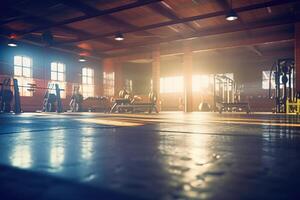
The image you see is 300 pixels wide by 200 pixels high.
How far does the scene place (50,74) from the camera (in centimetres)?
1341

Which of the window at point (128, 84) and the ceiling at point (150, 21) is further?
the window at point (128, 84)

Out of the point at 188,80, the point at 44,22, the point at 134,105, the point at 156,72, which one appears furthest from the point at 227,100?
the point at 44,22

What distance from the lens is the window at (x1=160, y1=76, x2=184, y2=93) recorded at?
18248 mm

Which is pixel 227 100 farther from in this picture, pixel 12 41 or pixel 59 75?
pixel 12 41

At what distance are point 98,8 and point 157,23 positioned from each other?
2394 millimetres

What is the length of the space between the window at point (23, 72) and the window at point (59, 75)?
129 centimetres

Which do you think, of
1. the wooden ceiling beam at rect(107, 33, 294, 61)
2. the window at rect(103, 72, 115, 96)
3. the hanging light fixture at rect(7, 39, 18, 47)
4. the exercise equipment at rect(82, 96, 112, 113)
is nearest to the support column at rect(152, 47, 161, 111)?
the wooden ceiling beam at rect(107, 33, 294, 61)

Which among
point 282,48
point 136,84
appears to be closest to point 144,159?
point 282,48

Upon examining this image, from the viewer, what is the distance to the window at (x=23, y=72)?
1195 cm

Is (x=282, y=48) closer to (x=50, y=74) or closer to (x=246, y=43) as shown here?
(x=246, y=43)

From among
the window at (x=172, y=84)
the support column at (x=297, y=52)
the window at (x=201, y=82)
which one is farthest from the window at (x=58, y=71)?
the support column at (x=297, y=52)

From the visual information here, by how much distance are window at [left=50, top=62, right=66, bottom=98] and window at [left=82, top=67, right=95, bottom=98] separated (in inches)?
53.4

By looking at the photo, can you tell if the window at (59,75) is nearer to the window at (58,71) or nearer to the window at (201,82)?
the window at (58,71)

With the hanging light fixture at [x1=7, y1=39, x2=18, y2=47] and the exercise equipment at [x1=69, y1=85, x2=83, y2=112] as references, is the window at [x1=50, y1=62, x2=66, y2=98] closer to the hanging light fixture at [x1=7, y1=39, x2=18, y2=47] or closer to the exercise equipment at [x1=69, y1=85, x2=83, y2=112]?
the exercise equipment at [x1=69, y1=85, x2=83, y2=112]
